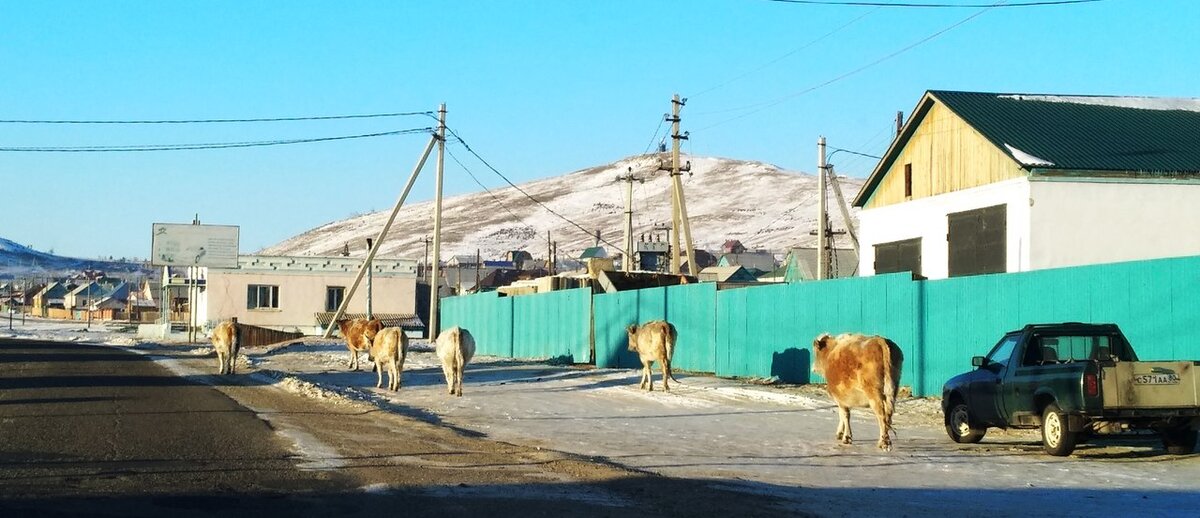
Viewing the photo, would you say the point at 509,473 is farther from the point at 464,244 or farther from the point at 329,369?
the point at 464,244

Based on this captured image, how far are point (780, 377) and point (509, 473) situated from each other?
14512 mm

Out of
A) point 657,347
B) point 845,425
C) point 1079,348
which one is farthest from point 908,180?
point 845,425

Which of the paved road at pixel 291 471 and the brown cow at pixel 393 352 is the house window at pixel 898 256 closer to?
the brown cow at pixel 393 352

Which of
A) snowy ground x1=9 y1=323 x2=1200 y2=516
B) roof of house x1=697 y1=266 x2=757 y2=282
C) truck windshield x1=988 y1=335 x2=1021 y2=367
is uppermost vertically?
roof of house x1=697 y1=266 x2=757 y2=282

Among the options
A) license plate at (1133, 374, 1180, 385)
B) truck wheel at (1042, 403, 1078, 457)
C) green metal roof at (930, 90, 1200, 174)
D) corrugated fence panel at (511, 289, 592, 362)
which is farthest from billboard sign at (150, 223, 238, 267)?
license plate at (1133, 374, 1180, 385)

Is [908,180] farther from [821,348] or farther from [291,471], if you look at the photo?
[291,471]

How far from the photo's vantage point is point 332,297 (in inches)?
3100

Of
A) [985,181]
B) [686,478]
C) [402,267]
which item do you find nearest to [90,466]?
[686,478]

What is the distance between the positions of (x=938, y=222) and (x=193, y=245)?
51782 mm

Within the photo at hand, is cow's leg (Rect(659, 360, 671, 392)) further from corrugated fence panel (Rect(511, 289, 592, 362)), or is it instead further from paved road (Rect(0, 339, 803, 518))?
corrugated fence panel (Rect(511, 289, 592, 362))

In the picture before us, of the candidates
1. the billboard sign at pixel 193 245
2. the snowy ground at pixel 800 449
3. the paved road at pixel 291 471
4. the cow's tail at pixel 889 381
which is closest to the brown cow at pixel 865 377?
the cow's tail at pixel 889 381

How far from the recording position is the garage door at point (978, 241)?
28.0 m

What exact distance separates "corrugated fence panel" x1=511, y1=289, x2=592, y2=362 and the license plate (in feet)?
76.1

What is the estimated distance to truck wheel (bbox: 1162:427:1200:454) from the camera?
13680 mm
